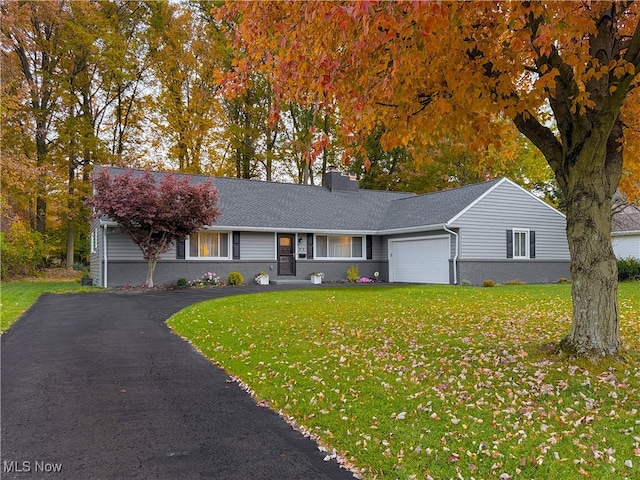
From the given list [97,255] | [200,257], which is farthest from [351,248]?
[97,255]

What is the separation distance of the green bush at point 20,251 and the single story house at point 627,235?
3105cm

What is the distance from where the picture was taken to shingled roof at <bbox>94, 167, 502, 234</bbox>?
65.1 ft

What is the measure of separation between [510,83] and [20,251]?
24.0 meters

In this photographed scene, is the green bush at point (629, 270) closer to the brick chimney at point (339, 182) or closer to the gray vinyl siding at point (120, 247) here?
the brick chimney at point (339, 182)

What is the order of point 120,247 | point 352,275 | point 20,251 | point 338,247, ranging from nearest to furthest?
point 120,247
point 352,275
point 20,251
point 338,247

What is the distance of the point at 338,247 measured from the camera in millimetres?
22406

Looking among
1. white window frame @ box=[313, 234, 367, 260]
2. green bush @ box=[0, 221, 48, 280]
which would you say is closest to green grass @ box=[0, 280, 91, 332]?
green bush @ box=[0, 221, 48, 280]

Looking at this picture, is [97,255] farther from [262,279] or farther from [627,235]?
[627,235]

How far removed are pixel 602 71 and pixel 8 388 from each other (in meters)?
7.71

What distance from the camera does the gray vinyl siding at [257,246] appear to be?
1998cm

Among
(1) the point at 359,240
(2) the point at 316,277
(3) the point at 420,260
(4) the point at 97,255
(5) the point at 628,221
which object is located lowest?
(2) the point at 316,277

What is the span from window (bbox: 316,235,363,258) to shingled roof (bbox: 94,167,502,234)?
0.83 meters

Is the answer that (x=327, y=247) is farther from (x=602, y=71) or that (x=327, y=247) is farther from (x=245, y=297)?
(x=602, y=71)

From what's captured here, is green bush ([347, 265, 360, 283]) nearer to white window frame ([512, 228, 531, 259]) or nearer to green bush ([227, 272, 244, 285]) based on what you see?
green bush ([227, 272, 244, 285])
